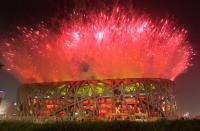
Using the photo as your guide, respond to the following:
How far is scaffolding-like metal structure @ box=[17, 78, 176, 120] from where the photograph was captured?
2397 inches

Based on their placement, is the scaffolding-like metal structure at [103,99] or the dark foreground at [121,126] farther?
the scaffolding-like metal structure at [103,99]

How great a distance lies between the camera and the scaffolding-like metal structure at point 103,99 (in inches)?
2397

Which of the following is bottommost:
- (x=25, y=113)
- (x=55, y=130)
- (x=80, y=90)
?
(x=55, y=130)

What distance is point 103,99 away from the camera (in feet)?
209

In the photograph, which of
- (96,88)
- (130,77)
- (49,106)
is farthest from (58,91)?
(130,77)

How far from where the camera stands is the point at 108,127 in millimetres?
19000

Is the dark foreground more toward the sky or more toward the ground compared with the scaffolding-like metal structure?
more toward the ground

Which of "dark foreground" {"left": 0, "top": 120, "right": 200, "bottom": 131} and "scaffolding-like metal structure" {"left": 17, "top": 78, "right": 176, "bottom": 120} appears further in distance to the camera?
"scaffolding-like metal structure" {"left": 17, "top": 78, "right": 176, "bottom": 120}

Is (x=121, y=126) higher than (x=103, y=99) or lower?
lower

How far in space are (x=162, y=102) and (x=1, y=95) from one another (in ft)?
149

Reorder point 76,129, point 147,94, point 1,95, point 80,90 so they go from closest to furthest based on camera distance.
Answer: point 76,129, point 147,94, point 80,90, point 1,95

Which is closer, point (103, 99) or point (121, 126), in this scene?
point (121, 126)

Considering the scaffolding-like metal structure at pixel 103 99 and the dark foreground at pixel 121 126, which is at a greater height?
the scaffolding-like metal structure at pixel 103 99

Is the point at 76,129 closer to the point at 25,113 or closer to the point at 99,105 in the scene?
the point at 99,105
